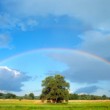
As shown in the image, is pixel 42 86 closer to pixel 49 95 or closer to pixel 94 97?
pixel 49 95

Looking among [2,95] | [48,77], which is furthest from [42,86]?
[2,95]

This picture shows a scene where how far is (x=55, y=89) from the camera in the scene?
332 ft

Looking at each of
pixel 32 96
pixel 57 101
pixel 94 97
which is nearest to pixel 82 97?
pixel 94 97

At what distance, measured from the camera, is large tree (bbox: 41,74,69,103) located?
3954 inches

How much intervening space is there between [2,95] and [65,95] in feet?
267

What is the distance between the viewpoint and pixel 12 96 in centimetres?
17512

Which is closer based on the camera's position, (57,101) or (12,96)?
(57,101)

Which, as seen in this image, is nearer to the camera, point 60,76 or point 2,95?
point 60,76

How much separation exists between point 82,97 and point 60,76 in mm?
83284

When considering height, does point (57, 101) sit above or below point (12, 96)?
below

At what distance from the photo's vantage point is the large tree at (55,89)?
100 meters

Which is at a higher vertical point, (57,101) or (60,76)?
(60,76)

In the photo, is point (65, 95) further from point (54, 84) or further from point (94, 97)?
point (94, 97)

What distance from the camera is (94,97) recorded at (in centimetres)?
17825
